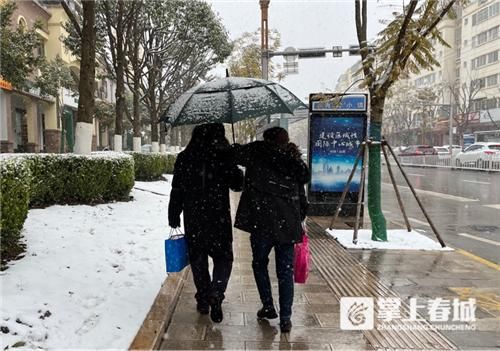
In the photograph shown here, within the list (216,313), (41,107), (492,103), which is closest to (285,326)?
(216,313)

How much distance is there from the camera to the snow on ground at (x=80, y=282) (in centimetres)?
337

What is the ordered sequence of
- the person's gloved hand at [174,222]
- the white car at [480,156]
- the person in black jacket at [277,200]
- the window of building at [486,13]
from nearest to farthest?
1. the person in black jacket at [277,200]
2. the person's gloved hand at [174,222]
3. the white car at [480,156]
4. the window of building at [486,13]

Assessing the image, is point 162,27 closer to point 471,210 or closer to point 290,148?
point 471,210

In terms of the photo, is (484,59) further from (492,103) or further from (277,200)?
(277,200)

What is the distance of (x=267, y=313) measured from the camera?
13.1 feet

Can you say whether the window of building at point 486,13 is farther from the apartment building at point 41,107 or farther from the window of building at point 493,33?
the apartment building at point 41,107

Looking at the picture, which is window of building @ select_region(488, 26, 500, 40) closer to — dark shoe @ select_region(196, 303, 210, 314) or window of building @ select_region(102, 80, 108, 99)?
window of building @ select_region(102, 80, 108, 99)

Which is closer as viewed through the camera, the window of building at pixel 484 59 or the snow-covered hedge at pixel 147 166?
the snow-covered hedge at pixel 147 166

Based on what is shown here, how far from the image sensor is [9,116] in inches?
930

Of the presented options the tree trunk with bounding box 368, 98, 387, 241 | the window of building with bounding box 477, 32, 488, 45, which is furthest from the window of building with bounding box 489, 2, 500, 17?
the tree trunk with bounding box 368, 98, 387, 241

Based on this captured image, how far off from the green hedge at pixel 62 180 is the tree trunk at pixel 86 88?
0.58 metres

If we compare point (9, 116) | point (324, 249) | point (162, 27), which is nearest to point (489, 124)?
point (162, 27)

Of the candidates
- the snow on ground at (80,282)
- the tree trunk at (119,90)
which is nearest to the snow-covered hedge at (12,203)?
the snow on ground at (80,282)

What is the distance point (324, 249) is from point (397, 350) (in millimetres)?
3338
